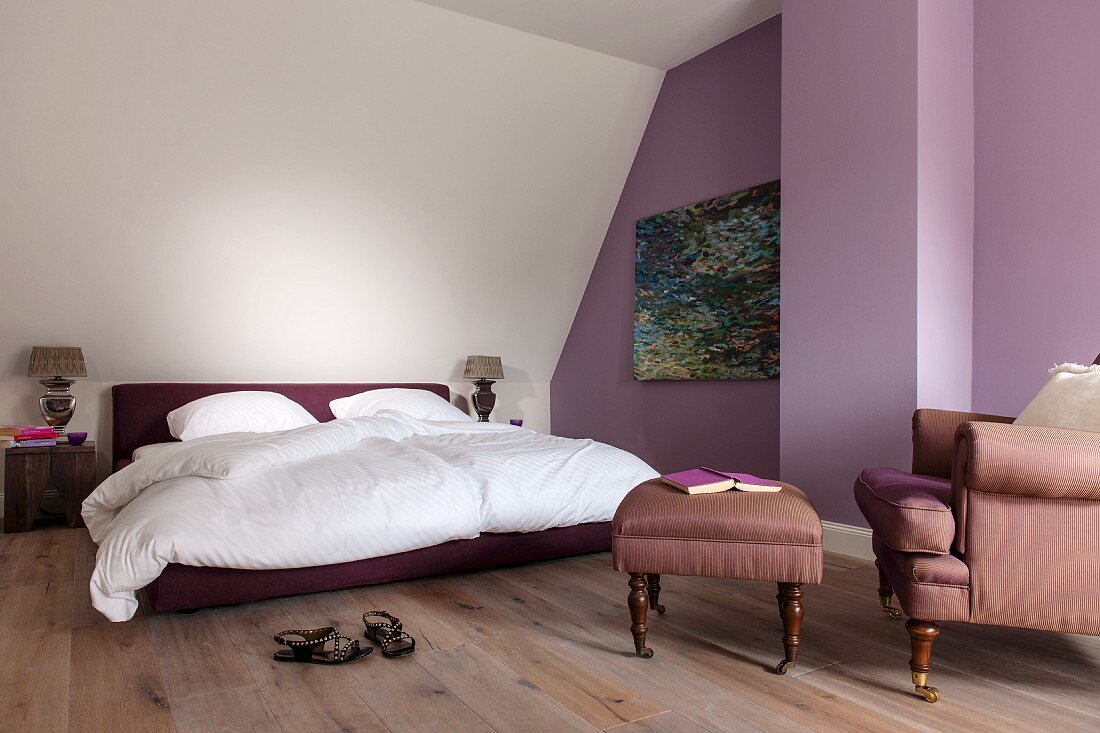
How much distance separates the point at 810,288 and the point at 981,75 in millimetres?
1187

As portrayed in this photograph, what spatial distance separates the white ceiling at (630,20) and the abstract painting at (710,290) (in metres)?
0.92

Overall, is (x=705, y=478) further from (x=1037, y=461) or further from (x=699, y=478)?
(x=1037, y=461)

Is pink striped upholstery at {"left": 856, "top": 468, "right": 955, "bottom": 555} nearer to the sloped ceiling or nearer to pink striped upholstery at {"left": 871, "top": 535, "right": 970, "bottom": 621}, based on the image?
pink striped upholstery at {"left": 871, "top": 535, "right": 970, "bottom": 621}

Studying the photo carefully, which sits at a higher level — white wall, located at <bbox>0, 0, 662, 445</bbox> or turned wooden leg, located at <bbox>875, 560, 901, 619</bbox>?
white wall, located at <bbox>0, 0, 662, 445</bbox>

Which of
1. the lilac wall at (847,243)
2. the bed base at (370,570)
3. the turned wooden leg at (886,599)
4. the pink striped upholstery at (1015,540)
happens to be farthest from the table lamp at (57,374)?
the pink striped upholstery at (1015,540)

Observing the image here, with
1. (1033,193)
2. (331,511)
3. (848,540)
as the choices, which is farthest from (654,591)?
(1033,193)

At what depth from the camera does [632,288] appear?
5.28 meters

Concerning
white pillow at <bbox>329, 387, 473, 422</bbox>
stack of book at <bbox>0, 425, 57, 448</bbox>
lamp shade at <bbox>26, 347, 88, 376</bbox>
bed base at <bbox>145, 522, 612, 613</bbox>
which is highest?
lamp shade at <bbox>26, 347, 88, 376</bbox>

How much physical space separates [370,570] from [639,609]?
112cm

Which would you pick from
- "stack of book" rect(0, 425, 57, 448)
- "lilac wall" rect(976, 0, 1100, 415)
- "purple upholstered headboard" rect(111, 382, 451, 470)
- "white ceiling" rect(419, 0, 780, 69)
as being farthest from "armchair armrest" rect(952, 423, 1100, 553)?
"stack of book" rect(0, 425, 57, 448)

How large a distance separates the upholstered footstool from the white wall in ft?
10.0

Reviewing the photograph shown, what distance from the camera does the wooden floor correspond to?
69.8 inches

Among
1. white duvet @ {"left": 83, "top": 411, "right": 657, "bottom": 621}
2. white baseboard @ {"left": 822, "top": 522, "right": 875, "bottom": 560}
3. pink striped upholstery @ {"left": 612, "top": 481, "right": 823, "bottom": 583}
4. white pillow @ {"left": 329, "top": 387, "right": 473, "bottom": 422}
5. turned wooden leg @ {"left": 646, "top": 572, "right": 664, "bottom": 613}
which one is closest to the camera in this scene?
pink striped upholstery @ {"left": 612, "top": 481, "right": 823, "bottom": 583}

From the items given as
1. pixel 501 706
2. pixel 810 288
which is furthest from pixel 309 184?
pixel 501 706
